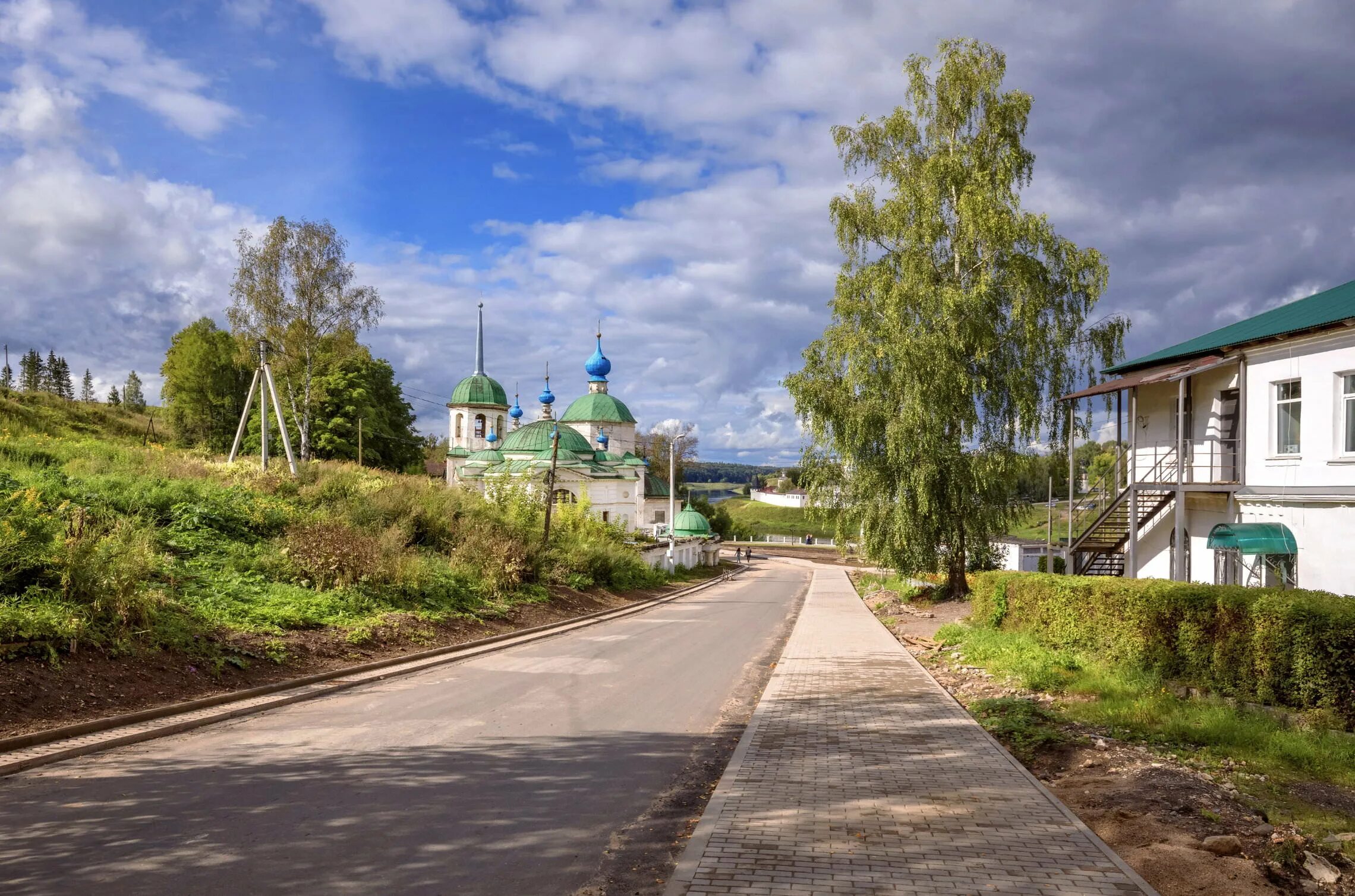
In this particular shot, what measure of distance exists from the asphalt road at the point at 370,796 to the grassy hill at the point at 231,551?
2.34 meters

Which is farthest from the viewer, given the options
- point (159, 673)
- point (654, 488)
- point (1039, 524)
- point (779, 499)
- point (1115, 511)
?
point (779, 499)

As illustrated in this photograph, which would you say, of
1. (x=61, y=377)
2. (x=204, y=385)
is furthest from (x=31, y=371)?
(x=204, y=385)

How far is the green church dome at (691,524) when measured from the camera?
6031 centimetres

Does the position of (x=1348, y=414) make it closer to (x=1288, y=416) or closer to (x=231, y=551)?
(x=1288, y=416)

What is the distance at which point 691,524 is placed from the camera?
6109 centimetres

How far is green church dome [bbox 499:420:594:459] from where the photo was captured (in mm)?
56500

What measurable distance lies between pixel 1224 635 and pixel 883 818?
6.19 meters

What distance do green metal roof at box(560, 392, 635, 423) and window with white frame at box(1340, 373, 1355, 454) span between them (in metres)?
55.0

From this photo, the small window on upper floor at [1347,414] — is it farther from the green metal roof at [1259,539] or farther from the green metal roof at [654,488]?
the green metal roof at [654,488]

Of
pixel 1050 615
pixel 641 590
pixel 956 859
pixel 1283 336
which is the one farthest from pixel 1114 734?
pixel 641 590

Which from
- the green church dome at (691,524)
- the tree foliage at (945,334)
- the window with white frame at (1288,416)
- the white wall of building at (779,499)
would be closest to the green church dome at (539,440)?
the green church dome at (691,524)

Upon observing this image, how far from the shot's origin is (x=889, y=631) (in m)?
20.3

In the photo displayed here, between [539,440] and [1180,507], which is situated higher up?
[539,440]

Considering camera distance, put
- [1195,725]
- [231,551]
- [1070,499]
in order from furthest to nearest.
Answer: [1070,499], [231,551], [1195,725]
